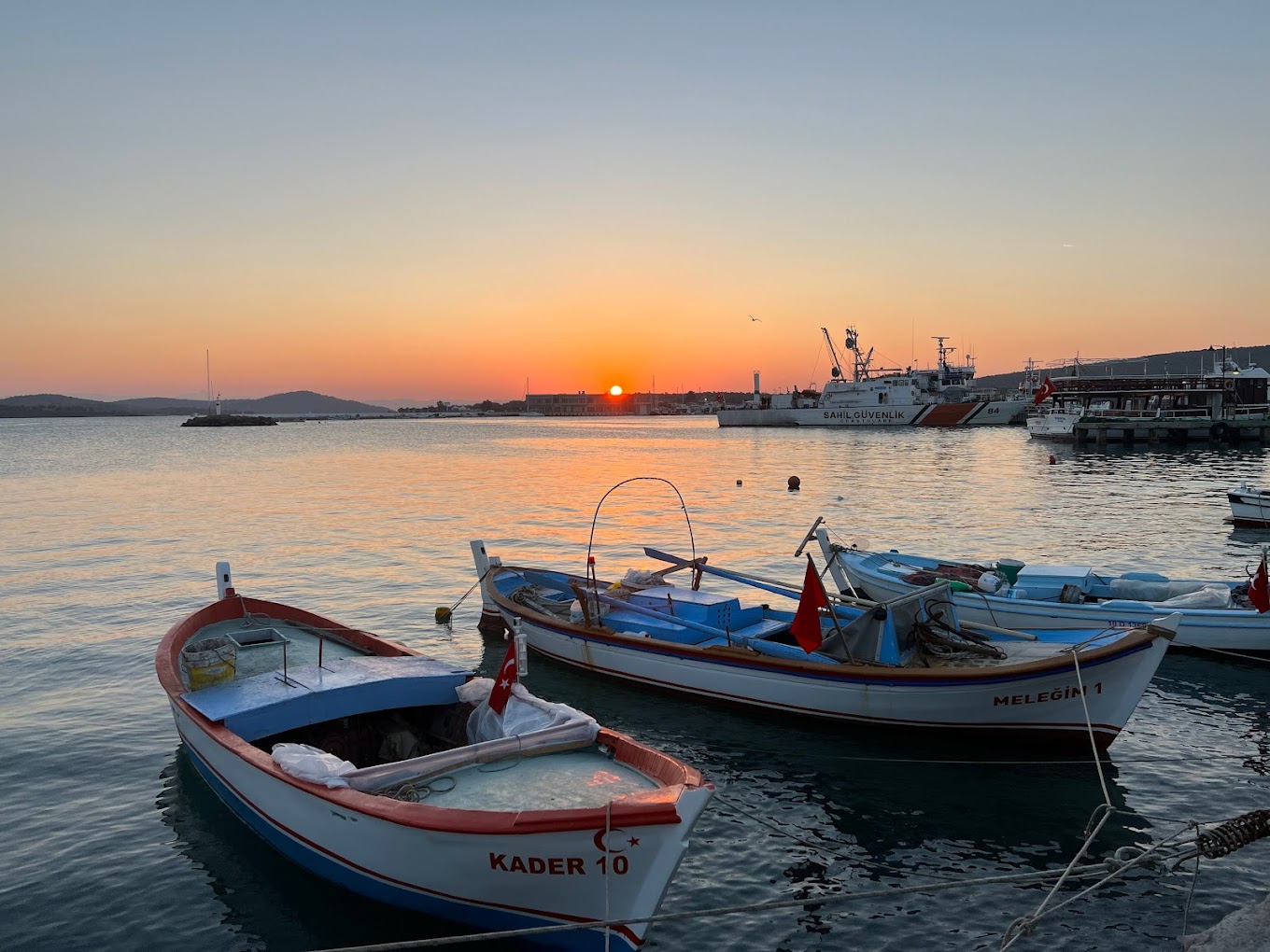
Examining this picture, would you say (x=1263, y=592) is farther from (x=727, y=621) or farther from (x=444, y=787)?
(x=444, y=787)

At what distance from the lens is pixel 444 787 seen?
26.6 ft

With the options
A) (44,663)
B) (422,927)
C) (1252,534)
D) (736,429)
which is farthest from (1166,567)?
(736,429)

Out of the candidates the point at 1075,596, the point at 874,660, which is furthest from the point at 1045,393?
the point at 874,660

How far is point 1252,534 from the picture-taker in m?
31.5

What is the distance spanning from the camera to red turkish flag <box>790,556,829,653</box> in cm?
1216

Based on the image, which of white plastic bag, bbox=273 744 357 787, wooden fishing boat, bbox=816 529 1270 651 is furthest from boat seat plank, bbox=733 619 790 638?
white plastic bag, bbox=273 744 357 787

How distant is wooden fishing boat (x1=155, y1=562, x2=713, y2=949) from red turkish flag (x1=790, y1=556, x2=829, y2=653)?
4.26 m

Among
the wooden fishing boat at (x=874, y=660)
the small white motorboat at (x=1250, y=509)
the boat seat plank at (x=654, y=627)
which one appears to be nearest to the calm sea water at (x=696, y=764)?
the wooden fishing boat at (x=874, y=660)

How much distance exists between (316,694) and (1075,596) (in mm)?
14914

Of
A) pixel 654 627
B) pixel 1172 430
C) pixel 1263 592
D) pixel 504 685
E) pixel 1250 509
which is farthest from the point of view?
pixel 1172 430

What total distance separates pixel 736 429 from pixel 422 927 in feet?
524

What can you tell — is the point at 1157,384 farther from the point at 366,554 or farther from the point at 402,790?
the point at 402,790

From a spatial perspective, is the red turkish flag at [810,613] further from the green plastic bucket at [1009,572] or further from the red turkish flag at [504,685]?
the green plastic bucket at [1009,572]

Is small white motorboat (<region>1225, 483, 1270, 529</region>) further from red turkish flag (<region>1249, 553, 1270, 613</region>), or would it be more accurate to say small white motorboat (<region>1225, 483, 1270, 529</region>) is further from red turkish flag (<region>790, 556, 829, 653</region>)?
red turkish flag (<region>790, 556, 829, 653</region>)
